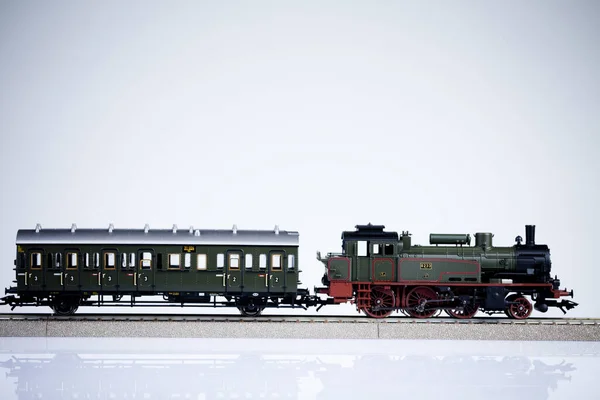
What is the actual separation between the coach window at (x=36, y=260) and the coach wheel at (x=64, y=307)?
4.53 feet

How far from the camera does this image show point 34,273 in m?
25.3

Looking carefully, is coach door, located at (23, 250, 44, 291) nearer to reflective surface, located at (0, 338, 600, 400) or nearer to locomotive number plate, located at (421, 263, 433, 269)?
Result: reflective surface, located at (0, 338, 600, 400)

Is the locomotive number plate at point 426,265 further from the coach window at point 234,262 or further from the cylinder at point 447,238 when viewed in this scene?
the coach window at point 234,262

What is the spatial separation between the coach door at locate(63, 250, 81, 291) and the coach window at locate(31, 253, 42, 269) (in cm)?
91

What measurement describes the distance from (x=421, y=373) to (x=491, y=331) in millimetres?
4693

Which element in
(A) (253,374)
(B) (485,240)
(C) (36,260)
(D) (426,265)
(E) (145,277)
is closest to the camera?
(A) (253,374)

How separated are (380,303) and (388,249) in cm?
183

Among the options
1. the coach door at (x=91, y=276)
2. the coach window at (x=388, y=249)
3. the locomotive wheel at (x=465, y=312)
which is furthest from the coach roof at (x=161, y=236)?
the locomotive wheel at (x=465, y=312)

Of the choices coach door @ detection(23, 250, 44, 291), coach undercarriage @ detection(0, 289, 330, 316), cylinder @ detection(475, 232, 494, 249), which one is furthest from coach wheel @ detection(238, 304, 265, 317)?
cylinder @ detection(475, 232, 494, 249)

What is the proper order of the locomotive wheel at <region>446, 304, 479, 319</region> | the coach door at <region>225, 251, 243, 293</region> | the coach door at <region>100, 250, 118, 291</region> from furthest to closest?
the locomotive wheel at <region>446, 304, 479, 319</region>
the coach door at <region>100, 250, 118, 291</region>
the coach door at <region>225, 251, 243, 293</region>

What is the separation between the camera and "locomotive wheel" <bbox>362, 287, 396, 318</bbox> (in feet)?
83.1

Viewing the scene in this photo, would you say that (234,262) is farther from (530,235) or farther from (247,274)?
(530,235)

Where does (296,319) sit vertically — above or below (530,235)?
below

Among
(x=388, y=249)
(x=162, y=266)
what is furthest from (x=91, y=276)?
(x=388, y=249)
